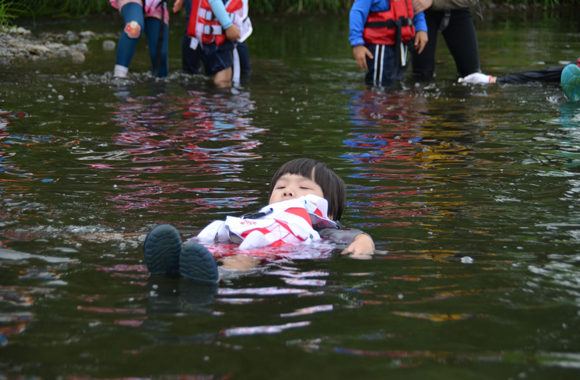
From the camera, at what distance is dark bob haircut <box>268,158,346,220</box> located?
13.8 ft

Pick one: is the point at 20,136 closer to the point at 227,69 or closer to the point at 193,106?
the point at 193,106

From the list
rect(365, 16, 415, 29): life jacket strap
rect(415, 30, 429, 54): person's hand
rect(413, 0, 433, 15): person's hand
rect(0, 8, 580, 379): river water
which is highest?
rect(413, 0, 433, 15): person's hand

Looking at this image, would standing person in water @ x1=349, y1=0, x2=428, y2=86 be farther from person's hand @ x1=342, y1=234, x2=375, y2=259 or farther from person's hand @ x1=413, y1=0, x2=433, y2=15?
person's hand @ x1=342, y1=234, x2=375, y2=259

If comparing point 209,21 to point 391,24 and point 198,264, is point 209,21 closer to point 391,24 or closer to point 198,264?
point 391,24

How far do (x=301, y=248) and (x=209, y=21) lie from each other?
20.4ft

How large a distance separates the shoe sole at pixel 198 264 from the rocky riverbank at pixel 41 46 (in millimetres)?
10092

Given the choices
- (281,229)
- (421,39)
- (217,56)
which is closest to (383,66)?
(421,39)

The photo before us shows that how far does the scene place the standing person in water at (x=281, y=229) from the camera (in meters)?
2.96

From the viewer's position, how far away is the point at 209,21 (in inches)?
360

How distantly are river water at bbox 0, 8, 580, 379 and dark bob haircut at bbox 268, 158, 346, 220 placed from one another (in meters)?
0.18

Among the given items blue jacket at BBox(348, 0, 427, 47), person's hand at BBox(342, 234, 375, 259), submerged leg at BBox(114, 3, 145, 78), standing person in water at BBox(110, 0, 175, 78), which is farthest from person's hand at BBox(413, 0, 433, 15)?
person's hand at BBox(342, 234, 375, 259)

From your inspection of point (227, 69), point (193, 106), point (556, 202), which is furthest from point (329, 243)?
point (227, 69)

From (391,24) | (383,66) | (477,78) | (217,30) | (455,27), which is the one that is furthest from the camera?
(477,78)

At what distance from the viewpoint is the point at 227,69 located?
9.76 metres
